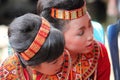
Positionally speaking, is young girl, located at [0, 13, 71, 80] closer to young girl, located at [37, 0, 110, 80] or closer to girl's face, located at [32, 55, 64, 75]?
girl's face, located at [32, 55, 64, 75]

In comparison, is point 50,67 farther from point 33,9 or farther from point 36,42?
point 33,9

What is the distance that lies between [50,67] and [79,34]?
0.20 meters

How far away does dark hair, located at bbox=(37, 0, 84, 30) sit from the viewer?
5.83 feet

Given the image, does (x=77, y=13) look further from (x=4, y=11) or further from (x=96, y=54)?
(x=4, y=11)

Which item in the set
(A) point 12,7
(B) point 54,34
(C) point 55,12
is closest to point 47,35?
(B) point 54,34

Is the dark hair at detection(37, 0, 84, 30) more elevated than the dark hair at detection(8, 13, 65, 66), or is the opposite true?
the dark hair at detection(37, 0, 84, 30)

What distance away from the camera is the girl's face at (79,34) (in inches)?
70.4

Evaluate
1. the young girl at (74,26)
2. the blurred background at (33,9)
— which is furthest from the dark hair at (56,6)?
the blurred background at (33,9)

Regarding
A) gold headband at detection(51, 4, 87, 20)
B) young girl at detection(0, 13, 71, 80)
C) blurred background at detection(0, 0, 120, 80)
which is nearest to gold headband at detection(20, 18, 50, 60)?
young girl at detection(0, 13, 71, 80)

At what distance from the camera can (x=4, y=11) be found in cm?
456

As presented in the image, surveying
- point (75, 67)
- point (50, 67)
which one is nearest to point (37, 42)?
point (50, 67)

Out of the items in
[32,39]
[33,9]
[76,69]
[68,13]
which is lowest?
[76,69]

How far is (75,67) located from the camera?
190 cm

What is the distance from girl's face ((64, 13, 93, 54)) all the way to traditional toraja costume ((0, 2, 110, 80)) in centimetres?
3
